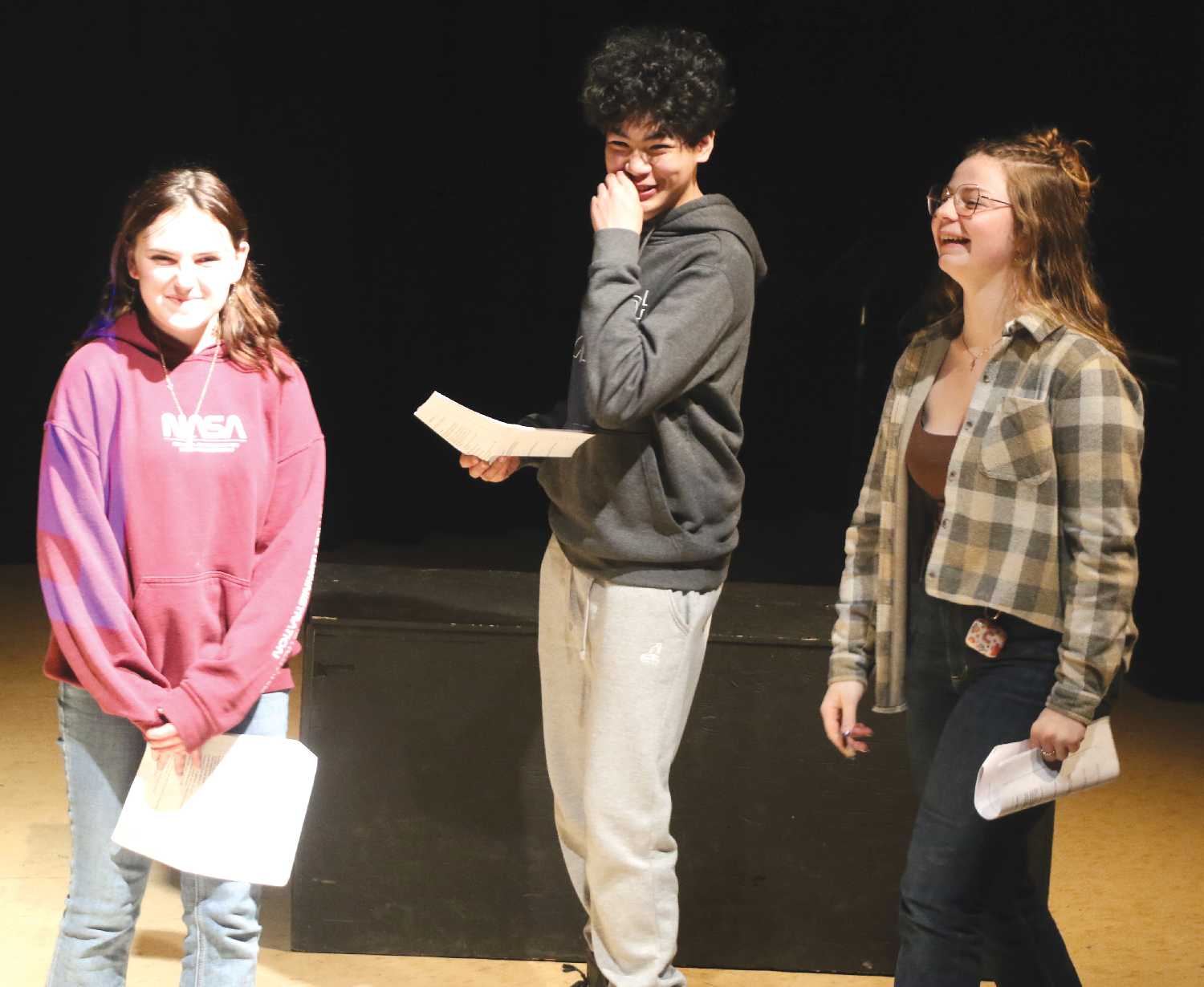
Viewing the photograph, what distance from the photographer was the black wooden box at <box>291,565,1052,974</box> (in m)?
2.37

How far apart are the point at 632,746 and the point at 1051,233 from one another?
2.96 ft

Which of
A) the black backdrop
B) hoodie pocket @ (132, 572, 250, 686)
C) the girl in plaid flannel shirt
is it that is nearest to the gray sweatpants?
the girl in plaid flannel shirt

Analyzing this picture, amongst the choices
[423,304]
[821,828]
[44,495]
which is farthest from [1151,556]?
[44,495]

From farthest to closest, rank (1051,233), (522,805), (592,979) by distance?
(522,805) → (592,979) → (1051,233)

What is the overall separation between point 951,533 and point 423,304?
12.8ft

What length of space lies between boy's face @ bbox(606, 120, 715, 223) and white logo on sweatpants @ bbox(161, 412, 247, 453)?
2.11 ft

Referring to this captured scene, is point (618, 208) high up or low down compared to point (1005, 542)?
up

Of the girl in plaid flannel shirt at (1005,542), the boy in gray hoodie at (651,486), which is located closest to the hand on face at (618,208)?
the boy in gray hoodie at (651,486)

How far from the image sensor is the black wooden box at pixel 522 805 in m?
2.37

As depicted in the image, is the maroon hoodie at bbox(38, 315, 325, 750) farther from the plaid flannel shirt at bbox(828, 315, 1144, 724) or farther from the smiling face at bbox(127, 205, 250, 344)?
the plaid flannel shirt at bbox(828, 315, 1144, 724)

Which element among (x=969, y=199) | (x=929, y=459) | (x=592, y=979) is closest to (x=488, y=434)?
(x=929, y=459)

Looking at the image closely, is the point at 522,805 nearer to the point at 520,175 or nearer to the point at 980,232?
the point at 980,232

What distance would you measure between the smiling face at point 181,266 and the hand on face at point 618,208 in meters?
0.51

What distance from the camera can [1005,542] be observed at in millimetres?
1635
